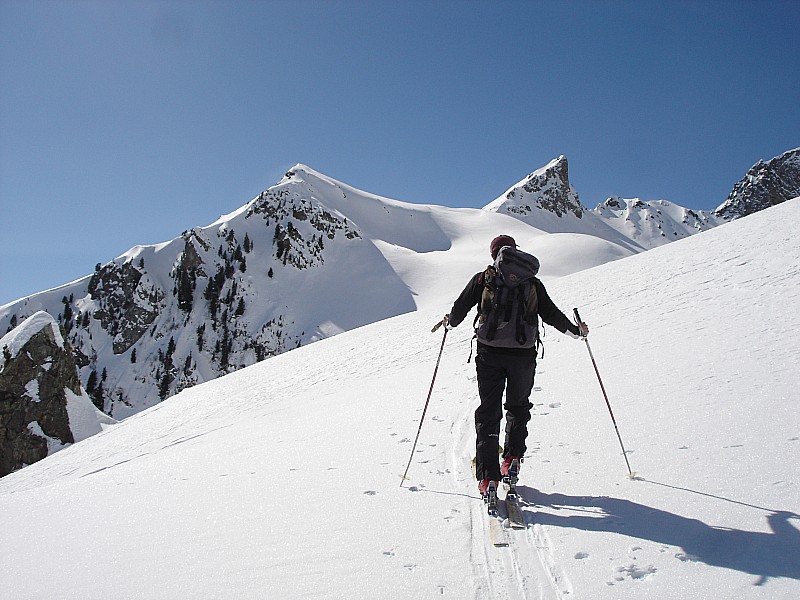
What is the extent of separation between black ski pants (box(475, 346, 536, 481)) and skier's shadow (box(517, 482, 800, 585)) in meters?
0.46

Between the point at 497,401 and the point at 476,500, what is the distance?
0.82 metres

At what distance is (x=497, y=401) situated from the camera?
3.84m

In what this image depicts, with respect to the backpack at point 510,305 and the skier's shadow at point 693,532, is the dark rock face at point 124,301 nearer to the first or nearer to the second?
the backpack at point 510,305

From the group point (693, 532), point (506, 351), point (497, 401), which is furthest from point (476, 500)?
point (693, 532)

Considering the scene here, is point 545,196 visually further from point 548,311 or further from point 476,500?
point 476,500

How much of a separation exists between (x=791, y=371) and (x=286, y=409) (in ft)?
27.8

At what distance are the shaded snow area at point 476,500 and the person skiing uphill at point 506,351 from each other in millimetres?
381

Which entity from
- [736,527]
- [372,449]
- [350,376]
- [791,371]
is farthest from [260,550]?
[350,376]

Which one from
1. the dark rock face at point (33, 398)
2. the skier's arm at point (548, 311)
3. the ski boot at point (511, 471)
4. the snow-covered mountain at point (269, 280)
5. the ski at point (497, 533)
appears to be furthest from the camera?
the snow-covered mountain at point (269, 280)

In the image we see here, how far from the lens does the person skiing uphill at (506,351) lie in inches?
148

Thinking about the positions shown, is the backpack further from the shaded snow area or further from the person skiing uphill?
the shaded snow area

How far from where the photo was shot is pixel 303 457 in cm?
530

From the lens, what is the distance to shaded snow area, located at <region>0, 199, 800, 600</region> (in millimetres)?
2600

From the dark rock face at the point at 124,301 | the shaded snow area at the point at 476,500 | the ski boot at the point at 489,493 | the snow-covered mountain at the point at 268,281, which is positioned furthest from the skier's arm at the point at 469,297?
the dark rock face at the point at 124,301
